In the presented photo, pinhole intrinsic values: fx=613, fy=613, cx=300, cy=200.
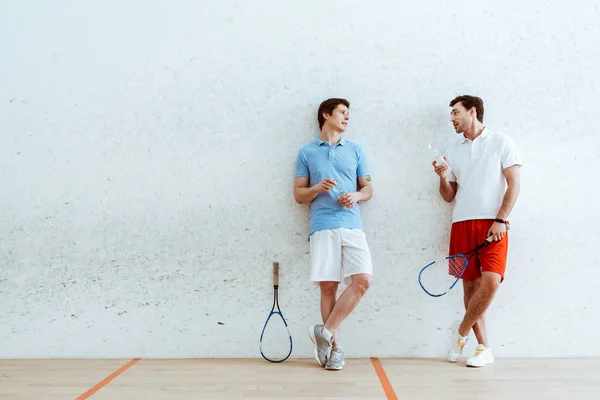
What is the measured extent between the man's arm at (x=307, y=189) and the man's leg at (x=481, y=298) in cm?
84

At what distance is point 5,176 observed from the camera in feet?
10.5

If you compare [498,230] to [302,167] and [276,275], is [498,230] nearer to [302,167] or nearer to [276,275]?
[302,167]

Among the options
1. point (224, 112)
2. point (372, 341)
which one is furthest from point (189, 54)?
point (372, 341)

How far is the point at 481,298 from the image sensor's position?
285 centimetres

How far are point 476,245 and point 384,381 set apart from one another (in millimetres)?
817

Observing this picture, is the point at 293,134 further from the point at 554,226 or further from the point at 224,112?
the point at 554,226

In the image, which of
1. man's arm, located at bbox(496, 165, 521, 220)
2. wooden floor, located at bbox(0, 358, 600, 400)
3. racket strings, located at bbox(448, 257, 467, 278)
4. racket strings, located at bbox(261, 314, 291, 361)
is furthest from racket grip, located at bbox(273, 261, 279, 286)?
man's arm, located at bbox(496, 165, 521, 220)

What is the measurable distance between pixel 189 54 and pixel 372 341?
1750mm

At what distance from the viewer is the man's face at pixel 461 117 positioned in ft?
9.84

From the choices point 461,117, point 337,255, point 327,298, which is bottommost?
point 327,298

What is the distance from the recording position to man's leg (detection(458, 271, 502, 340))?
2830mm

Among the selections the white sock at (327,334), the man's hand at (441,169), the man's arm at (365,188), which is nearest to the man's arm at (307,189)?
the man's arm at (365,188)

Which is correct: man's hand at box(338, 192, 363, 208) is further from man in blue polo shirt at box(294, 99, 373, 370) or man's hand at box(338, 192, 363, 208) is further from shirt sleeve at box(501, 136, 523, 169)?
shirt sleeve at box(501, 136, 523, 169)

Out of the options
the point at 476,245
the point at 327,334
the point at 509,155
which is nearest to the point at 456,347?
the point at 476,245
